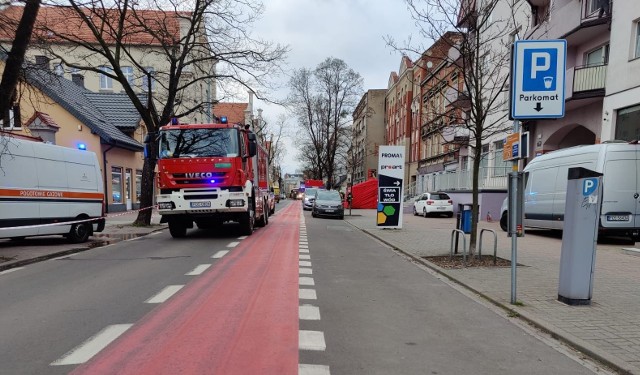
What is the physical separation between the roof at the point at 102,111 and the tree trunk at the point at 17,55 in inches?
545

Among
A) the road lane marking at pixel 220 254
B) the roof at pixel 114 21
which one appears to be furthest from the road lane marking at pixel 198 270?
the roof at pixel 114 21

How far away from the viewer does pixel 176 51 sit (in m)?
19.3

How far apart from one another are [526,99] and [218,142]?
30.0ft

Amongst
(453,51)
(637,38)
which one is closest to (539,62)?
(453,51)

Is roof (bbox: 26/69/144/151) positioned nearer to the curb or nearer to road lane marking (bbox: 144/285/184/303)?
the curb

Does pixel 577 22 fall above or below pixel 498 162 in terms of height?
above

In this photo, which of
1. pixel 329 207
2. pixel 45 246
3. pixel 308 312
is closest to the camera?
pixel 308 312

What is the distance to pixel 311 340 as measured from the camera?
4.56 meters

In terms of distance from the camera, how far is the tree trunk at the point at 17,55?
9438 mm

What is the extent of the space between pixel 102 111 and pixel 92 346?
29567 millimetres

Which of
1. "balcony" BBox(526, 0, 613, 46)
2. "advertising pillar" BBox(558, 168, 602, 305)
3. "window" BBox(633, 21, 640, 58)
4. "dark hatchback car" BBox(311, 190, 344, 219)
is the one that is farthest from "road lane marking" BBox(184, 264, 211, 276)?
"dark hatchback car" BBox(311, 190, 344, 219)

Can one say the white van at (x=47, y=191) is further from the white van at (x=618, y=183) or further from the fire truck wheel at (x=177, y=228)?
the white van at (x=618, y=183)

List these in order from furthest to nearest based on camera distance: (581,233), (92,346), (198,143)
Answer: (198,143) → (581,233) → (92,346)

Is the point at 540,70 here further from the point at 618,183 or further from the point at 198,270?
the point at 618,183
